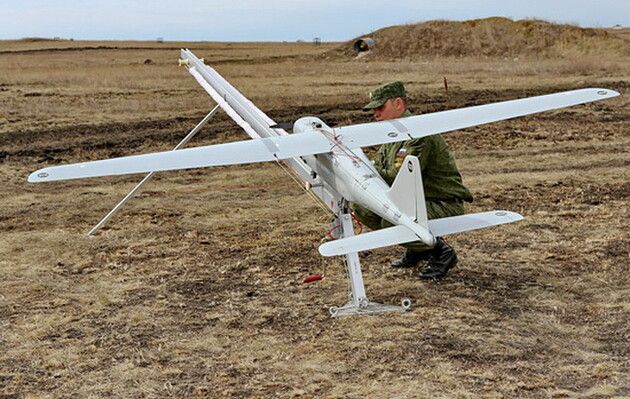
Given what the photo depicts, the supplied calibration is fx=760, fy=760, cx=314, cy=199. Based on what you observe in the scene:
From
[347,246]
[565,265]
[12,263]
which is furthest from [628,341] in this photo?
[12,263]

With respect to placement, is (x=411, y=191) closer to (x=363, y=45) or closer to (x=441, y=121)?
(x=441, y=121)

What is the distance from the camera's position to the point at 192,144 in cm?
1636

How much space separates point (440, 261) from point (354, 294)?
1404 millimetres

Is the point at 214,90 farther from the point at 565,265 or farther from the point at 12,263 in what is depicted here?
the point at 565,265

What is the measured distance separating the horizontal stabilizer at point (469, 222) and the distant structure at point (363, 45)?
38.2 metres

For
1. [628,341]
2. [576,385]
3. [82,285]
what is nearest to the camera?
[576,385]

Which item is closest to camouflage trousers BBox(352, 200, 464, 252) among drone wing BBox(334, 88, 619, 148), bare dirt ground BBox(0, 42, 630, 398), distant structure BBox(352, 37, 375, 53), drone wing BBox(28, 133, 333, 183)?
bare dirt ground BBox(0, 42, 630, 398)

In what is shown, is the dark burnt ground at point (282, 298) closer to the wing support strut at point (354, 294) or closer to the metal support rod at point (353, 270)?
the wing support strut at point (354, 294)

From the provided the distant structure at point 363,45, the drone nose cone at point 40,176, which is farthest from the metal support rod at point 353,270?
the distant structure at point 363,45

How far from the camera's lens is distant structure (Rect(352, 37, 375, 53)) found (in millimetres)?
43594

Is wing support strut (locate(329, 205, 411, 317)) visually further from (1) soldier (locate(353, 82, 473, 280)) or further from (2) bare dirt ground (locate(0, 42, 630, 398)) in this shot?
(1) soldier (locate(353, 82, 473, 280))

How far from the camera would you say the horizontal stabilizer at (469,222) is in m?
6.33

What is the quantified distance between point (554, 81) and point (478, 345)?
72.8ft

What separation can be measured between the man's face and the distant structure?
122 ft
